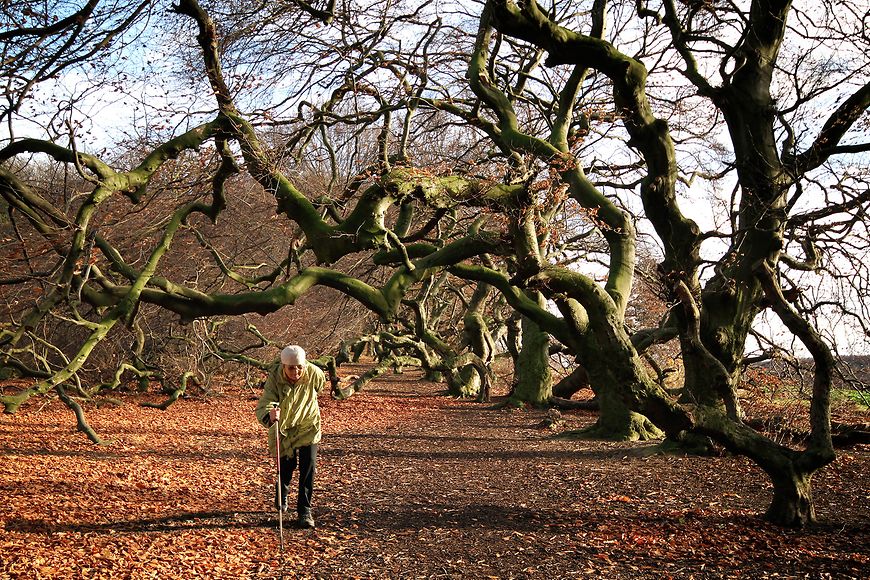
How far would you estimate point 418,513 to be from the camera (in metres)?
7.04

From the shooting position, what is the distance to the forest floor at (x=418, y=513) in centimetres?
527

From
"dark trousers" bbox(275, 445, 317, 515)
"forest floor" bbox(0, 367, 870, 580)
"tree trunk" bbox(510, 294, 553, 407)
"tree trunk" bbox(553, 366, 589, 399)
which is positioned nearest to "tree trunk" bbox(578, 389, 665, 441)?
"forest floor" bbox(0, 367, 870, 580)

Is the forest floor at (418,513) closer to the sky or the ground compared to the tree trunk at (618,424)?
closer to the ground

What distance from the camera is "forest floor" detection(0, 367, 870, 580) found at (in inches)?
207

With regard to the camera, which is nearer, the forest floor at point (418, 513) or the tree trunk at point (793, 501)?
the forest floor at point (418, 513)

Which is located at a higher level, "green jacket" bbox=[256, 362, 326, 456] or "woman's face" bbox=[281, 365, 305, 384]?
"woman's face" bbox=[281, 365, 305, 384]

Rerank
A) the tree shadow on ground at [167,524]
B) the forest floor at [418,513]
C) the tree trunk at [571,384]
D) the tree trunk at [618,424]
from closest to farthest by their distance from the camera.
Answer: the forest floor at [418,513] < the tree shadow on ground at [167,524] < the tree trunk at [618,424] < the tree trunk at [571,384]

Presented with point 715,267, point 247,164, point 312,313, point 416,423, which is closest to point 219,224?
point 312,313

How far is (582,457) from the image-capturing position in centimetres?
1022

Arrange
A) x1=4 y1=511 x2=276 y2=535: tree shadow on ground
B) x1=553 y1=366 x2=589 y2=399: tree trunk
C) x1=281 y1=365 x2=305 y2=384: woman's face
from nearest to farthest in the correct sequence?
x1=4 y1=511 x2=276 y2=535: tree shadow on ground < x1=281 y1=365 x2=305 y2=384: woman's face < x1=553 y1=366 x2=589 y2=399: tree trunk

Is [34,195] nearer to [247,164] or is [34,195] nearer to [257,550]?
[247,164]

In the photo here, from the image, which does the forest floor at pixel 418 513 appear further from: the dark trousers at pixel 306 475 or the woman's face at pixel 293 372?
the woman's face at pixel 293 372

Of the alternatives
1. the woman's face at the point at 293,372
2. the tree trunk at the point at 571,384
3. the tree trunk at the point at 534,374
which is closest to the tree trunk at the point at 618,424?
the tree trunk at the point at 534,374

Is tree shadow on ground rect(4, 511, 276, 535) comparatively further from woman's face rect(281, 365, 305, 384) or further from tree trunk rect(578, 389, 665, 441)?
tree trunk rect(578, 389, 665, 441)
